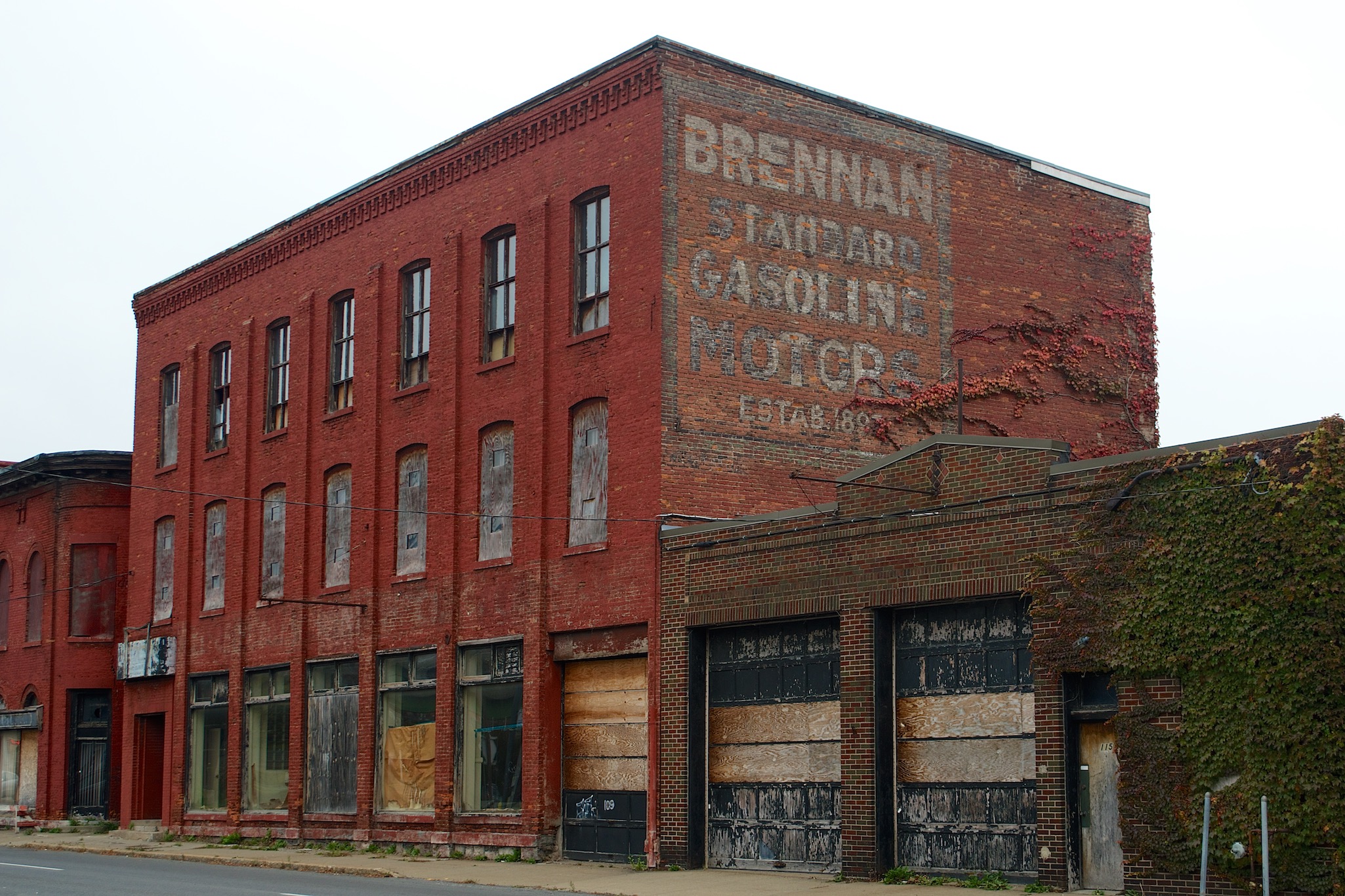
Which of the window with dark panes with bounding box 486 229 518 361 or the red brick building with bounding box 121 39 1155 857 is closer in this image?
the red brick building with bounding box 121 39 1155 857

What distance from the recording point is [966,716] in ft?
64.5

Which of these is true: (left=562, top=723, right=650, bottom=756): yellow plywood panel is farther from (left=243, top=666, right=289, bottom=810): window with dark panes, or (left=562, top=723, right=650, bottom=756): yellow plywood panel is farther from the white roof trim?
the white roof trim

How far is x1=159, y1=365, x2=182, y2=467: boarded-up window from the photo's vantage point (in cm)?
3788

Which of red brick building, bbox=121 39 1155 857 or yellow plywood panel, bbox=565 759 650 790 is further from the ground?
red brick building, bbox=121 39 1155 857

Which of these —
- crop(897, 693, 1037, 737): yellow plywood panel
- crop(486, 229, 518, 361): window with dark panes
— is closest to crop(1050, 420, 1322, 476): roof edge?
crop(897, 693, 1037, 737): yellow plywood panel

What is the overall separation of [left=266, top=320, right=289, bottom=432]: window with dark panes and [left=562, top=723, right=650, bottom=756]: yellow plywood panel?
1186 centimetres

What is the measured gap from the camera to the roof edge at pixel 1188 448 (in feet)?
53.4

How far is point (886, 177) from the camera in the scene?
27.1 metres

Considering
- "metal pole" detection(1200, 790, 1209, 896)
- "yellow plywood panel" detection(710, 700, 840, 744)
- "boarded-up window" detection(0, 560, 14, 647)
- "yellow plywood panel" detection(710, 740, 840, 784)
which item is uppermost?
"boarded-up window" detection(0, 560, 14, 647)

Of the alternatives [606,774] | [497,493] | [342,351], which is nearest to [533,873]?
[606,774]

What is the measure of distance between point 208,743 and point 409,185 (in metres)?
13.2

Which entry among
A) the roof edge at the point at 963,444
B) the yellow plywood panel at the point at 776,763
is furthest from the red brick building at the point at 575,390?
the roof edge at the point at 963,444

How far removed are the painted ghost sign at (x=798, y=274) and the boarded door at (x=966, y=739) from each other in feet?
19.4

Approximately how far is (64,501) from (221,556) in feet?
26.3
